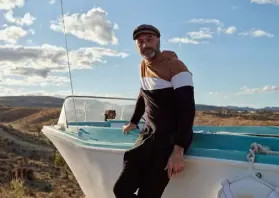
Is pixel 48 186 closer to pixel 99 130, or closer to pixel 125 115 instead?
pixel 125 115

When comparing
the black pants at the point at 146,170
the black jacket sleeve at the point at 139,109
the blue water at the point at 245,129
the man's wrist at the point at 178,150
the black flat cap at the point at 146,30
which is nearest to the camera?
the man's wrist at the point at 178,150

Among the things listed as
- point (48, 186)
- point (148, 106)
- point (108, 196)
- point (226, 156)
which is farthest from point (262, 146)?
point (48, 186)

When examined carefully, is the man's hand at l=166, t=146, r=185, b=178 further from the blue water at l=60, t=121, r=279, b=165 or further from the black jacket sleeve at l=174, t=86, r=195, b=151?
the blue water at l=60, t=121, r=279, b=165

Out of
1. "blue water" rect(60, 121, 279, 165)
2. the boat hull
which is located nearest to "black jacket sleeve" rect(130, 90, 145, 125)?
"blue water" rect(60, 121, 279, 165)

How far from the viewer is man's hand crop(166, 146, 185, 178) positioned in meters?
2.94

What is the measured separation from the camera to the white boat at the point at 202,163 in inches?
111

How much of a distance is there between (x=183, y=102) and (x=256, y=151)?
0.65 metres

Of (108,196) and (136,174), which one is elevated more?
(136,174)

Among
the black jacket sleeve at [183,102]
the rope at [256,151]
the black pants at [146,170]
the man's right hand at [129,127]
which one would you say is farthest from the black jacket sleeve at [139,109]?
the rope at [256,151]

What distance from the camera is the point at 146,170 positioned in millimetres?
3191

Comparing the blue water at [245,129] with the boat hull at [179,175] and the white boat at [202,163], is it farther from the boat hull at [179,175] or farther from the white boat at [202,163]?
the boat hull at [179,175]

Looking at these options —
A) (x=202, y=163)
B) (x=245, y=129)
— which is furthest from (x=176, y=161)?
(x=245, y=129)

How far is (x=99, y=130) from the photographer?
4309 mm

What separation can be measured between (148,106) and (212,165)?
0.67 m
